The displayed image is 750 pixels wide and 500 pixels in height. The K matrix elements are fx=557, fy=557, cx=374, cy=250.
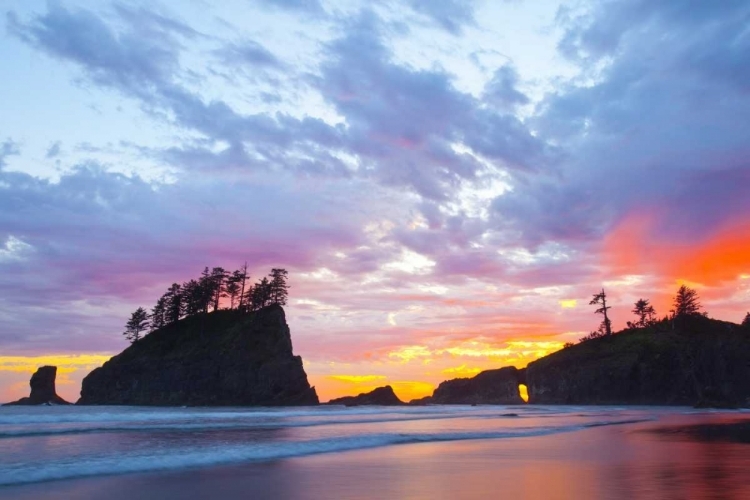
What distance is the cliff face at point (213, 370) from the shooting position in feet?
274

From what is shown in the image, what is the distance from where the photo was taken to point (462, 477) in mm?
14969

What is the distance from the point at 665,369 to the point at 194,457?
8408cm

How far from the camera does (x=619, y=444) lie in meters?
24.2

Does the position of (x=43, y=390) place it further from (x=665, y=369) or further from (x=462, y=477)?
(x=462, y=477)

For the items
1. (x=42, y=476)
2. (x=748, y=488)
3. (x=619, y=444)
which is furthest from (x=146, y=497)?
(x=619, y=444)

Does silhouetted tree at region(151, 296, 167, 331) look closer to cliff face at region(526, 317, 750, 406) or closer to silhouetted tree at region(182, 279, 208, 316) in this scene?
silhouetted tree at region(182, 279, 208, 316)

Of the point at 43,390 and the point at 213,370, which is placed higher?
the point at 213,370

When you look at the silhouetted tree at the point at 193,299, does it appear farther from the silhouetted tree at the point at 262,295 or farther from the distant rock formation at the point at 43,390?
the distant rock formation at the point at 43,390

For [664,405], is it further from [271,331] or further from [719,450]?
[719,450]

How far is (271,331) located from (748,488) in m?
80.8

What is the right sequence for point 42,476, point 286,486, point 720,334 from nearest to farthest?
point 286,486
point 42,476
point 720,334

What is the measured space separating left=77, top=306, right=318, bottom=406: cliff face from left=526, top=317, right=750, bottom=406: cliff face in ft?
146

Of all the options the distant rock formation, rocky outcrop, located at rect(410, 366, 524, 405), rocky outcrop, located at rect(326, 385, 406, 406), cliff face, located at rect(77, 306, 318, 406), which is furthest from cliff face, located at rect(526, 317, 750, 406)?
the distant rock formation

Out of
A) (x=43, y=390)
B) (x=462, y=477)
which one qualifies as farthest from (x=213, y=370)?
(x=462, y=477)
